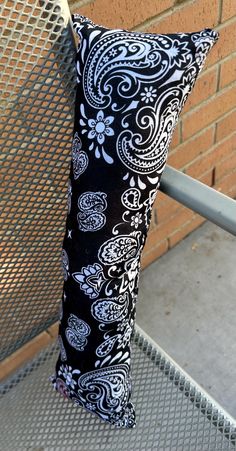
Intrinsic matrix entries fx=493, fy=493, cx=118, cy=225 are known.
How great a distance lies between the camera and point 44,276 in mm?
902

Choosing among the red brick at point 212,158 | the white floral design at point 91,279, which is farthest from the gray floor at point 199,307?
the white floral design at point 91,279

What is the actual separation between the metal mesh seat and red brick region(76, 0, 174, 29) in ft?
0.91

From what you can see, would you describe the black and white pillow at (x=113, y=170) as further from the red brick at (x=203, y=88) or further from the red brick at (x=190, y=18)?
the red brick at (x=203, y=88)

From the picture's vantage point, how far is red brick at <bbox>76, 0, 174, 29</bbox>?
3.08 ft

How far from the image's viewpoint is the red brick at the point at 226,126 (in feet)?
4.71

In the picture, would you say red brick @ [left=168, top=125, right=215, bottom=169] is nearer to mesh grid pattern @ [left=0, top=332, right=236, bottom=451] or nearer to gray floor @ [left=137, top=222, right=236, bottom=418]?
gray floor @ [left=137, top=222, right=236, bottom=418]

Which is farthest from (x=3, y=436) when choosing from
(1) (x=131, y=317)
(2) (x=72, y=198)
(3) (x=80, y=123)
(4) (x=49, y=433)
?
(3) (x=80, y=123)

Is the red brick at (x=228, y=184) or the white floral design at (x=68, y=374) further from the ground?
the white floral design at (x=68, y=374)

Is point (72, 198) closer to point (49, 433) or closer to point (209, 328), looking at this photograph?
point (49, 433)

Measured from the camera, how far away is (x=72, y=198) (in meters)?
0.72

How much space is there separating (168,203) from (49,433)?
2.52 ft

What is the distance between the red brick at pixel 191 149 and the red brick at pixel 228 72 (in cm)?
13

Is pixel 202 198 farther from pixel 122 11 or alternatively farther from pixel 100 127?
pixel 122 11

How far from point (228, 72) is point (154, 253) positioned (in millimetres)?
581
